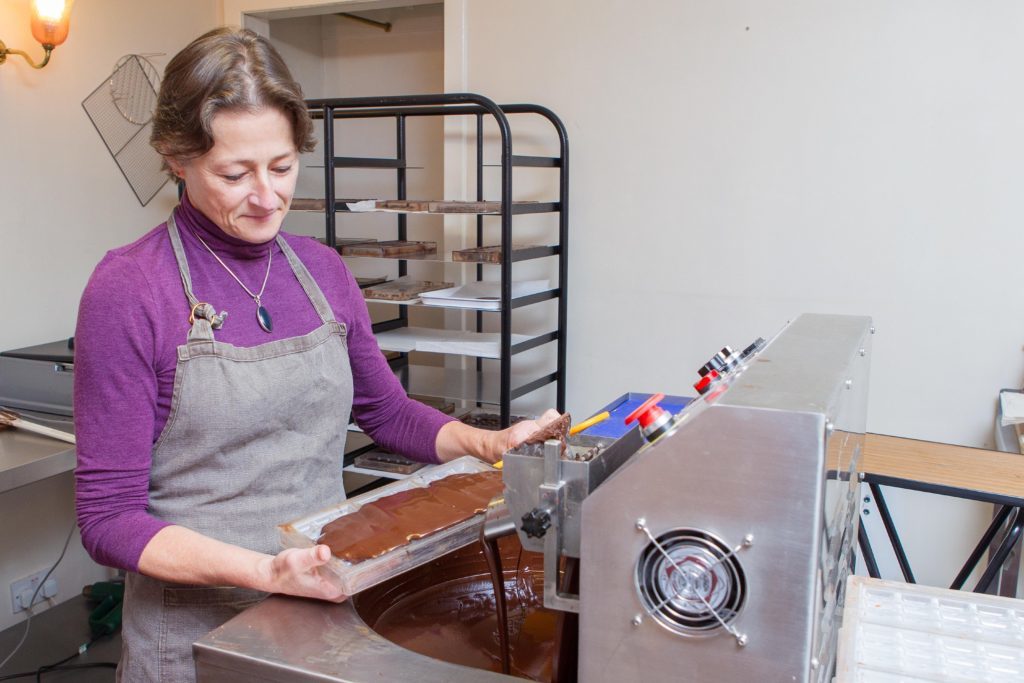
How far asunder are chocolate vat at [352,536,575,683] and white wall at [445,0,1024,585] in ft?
5.83

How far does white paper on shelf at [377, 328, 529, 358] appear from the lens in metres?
2.96

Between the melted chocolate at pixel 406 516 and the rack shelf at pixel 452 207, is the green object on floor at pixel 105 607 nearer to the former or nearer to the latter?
the rack shelf at pixel 452 207

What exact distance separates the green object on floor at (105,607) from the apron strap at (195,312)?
202cm

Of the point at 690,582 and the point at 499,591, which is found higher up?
the point at 690,582

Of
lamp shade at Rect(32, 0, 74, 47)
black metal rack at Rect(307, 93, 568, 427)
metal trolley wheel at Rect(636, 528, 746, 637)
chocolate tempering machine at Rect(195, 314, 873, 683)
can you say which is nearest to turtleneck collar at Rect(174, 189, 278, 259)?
chocolate tempering machine at Rect(195, 314, 873, 683)

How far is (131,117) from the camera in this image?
132 inches

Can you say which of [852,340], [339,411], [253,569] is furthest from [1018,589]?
[253,569]

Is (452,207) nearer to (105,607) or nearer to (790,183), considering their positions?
(790,183)

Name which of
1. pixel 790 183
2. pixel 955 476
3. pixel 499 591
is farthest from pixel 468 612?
pixel 790 183

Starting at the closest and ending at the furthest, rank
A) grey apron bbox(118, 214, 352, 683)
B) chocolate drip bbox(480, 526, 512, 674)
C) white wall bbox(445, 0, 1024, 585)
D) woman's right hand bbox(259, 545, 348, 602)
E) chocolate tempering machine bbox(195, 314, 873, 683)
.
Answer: chocolate tempering machine bbox(195, 314, 873, 683) < woman's right hand bbox(259, 545, 348, 602) < chocolate drip bbox(480, 526, 512, 674) < grey apron bbox(118, 214, 352, 683) < white wall bbox(445, 0, 1024, 585)

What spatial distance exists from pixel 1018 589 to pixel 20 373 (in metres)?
3.13

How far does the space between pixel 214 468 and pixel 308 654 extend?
0.43 metres

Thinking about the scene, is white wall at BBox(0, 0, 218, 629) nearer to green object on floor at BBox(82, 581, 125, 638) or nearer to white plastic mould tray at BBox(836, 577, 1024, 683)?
green object on floor at BBox(82, 581, 125, 638)

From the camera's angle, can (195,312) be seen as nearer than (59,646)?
Yes
